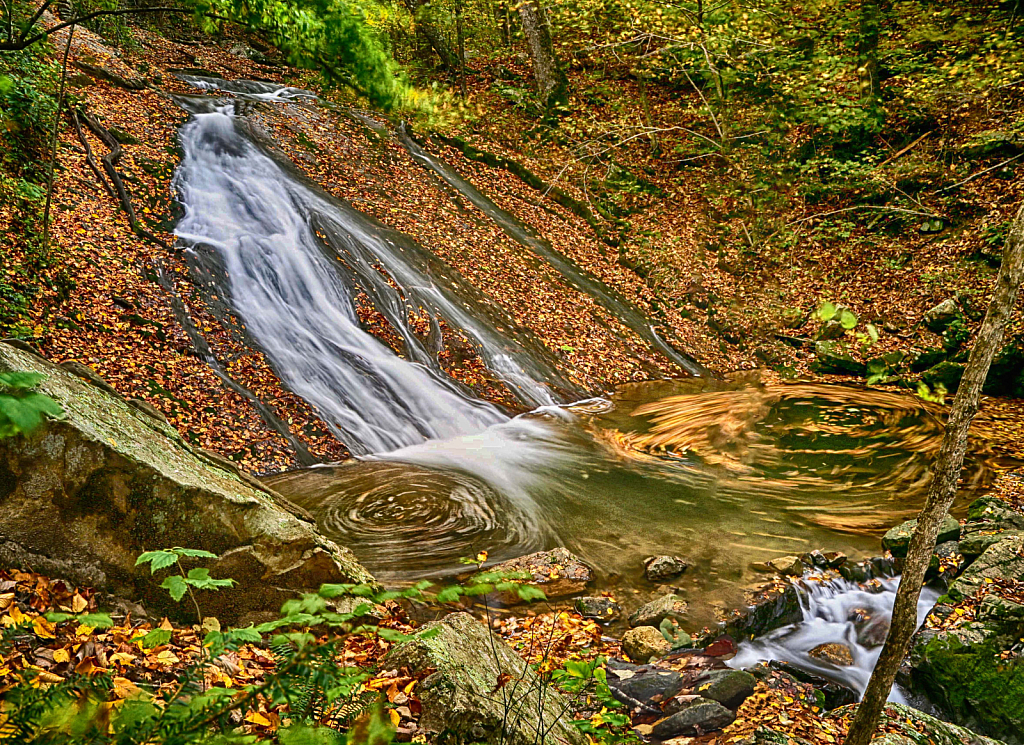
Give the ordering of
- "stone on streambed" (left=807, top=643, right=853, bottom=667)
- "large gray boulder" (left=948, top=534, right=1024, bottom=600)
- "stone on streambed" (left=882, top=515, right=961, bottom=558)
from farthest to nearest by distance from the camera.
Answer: "stone on streambed" (left=882, top=515, right=961, bottom=558)
"large gray boulder" (left=948, top=534, right=1024, bottom=600)
"stone on streambed" (left=807, top=643, right=853, bottom=667)

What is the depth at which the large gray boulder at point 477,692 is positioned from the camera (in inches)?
97.6

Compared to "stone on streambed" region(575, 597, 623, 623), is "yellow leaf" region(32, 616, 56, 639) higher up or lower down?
higher up

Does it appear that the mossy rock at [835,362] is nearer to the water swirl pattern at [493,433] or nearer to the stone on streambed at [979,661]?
the water swirl pattern at [493,433]

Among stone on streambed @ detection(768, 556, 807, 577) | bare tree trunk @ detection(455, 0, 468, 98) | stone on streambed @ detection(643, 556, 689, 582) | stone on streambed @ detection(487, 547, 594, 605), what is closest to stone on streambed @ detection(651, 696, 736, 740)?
stone on streambed @ detection(487, 547, 594, 605)

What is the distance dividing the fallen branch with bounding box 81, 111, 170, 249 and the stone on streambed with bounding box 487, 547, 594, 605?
702 cm

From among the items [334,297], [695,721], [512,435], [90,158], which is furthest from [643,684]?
[90,158]

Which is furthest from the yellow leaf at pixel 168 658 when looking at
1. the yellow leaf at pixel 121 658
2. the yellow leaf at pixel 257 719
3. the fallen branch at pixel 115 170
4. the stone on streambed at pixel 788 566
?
the fallen branch at pixel 115 170

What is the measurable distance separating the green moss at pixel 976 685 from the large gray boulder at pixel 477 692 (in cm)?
301

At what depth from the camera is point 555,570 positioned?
5867 millimetres

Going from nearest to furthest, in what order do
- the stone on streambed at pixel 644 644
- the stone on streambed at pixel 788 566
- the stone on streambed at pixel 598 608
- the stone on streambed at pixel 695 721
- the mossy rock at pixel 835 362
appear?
the stone on streambed at pixel 695 721 < the stone on streambed at pixel 644 644 < the stone on streambed at pixel 598 608 < the stone on streambed at pixel 788 566 < the mossy rock at pixel 835 362

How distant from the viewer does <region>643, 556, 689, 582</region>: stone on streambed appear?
5.85 m

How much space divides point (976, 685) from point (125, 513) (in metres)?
5.39

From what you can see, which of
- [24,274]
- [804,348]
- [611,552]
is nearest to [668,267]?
[804,348]

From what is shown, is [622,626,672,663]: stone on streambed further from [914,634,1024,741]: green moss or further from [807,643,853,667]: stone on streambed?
[914,634,1024,741]: green moss
